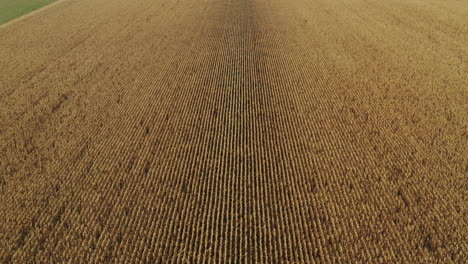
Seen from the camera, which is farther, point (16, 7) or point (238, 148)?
point (16, 7)

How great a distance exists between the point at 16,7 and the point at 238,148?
40052 mm

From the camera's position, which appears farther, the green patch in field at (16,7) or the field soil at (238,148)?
the green patch in field at (16,7)

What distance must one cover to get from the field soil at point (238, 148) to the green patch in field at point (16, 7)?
47.2 ft

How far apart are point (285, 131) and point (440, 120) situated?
6.99 metres

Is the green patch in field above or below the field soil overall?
above

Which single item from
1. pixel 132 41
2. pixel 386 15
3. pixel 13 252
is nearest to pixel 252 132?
pixel 13 252

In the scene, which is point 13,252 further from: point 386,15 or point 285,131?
point 386,15

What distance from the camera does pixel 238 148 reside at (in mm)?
12875

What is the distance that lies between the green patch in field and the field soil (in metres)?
14.4

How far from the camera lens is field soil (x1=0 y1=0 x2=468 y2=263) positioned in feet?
30.3

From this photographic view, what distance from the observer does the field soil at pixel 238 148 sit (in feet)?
30.3

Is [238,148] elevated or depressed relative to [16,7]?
depressed

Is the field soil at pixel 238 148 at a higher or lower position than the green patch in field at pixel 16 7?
lower

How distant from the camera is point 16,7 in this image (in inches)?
1503
